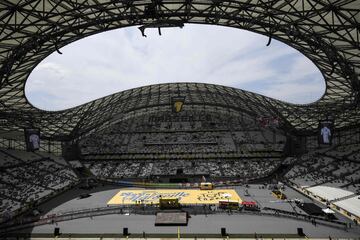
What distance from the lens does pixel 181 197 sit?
1784 inches

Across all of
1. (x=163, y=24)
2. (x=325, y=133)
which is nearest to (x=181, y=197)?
(x=325, y=133)

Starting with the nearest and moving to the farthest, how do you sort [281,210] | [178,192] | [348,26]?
[348,26]
[281,210]
[178,192]

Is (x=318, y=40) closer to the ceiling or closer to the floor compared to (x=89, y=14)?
closer to the floor

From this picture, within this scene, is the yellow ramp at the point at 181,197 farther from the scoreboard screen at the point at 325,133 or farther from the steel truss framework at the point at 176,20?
the steel truss framework at the point at 176,20

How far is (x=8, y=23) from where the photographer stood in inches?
969

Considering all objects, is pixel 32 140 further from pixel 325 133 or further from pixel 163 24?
pixel 325 133

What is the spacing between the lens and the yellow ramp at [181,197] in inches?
1662

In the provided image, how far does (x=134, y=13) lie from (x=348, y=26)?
19.9m

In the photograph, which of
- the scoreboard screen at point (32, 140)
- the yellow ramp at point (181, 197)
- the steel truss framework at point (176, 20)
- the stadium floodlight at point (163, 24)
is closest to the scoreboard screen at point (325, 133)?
the steel truss framework at point (176, 20)

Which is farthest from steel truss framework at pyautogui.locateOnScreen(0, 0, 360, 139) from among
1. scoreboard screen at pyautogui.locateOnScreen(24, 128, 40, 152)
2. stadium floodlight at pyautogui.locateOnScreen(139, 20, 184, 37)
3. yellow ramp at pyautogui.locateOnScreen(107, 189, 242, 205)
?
yellow ramp at pyautogui.locateOnScreen(107, 189, 242, 205)

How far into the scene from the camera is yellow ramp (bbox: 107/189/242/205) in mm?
42219

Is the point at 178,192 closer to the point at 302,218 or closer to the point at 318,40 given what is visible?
the point at 302,218

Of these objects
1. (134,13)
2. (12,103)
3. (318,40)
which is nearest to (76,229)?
(134,13)

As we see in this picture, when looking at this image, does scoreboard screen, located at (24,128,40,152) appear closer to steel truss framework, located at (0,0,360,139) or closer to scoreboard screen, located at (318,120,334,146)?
steel truss framework, located at (0,0,360,139)
